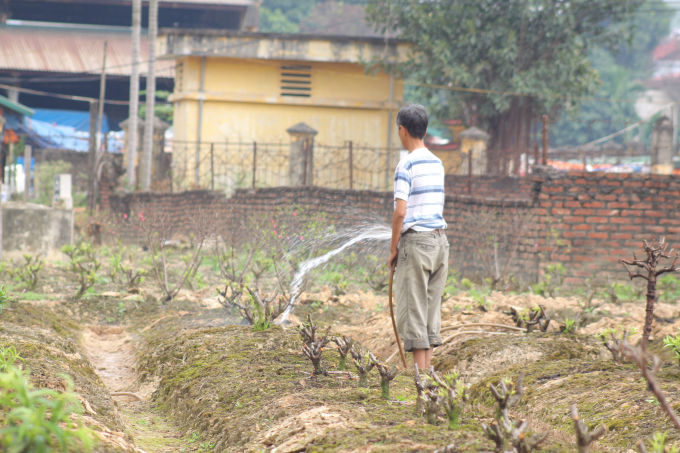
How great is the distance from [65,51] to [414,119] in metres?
22.7

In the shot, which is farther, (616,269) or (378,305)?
(616,269)

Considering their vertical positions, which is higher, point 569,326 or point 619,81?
point 619,81

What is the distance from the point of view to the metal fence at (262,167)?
14.5m

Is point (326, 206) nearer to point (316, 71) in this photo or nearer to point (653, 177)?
point (653, 177)

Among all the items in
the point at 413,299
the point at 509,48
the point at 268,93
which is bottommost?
the point at 413,299

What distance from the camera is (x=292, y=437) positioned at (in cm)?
295

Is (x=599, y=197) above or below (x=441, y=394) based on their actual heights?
above

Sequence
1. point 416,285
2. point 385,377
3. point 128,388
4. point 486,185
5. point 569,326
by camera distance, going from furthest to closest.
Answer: point 486,185 < point 569,326 < point 128,388 < point 416,285 < point 385,377

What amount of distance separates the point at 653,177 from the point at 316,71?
1077cm

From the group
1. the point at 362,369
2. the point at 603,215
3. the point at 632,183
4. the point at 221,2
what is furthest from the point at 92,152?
the point at 362,369

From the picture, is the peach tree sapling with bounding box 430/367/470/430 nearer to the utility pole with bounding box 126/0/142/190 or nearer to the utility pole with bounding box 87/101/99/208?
the utility pole with bounding box 126/0/142/190

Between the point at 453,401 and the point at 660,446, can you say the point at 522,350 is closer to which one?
the point at 453,401

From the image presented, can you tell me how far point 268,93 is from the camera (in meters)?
18.3

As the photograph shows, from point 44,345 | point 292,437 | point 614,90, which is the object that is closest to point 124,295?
point 44,345
